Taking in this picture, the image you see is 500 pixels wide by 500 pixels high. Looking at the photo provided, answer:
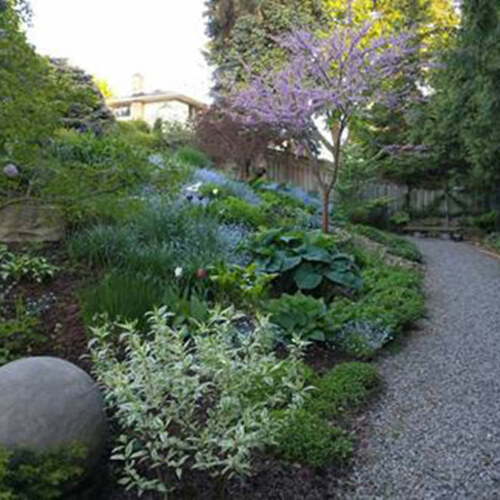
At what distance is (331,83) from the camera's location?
23.6 ft

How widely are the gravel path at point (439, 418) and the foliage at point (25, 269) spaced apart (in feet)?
8.87

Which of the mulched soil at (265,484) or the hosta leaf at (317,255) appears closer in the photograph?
the mulched soil at (265,484)

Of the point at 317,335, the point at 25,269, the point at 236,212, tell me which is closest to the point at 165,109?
the point at 236,212

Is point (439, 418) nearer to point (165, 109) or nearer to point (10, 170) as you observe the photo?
point (10, 170)

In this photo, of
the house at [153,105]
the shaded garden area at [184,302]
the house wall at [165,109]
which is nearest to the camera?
the shaded garden area at [184,302]

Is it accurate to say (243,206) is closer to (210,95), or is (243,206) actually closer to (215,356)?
(215,356)

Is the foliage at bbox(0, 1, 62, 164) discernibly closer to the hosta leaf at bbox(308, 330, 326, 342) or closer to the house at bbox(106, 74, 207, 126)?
the hosta leaf at bbox(308, 330, 326, 342)

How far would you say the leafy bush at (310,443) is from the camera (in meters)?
2.43

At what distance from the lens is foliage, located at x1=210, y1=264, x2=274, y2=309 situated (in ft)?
13.3

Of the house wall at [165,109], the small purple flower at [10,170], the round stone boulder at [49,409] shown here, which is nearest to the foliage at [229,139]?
the small purple flower at [10,170]

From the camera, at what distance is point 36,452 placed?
199 cm

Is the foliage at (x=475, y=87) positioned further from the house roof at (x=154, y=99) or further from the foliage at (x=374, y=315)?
the house roof at (x=154, y=99)

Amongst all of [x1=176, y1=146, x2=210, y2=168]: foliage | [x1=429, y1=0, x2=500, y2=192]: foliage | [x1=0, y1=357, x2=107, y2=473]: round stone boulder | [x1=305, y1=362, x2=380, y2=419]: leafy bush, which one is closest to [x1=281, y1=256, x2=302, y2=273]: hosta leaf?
[x1=305, y1=362, x2=380, y2=419]: leafy bush

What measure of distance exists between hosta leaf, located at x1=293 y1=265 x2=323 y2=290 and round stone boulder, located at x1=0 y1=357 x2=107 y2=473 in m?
2.73
